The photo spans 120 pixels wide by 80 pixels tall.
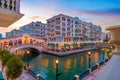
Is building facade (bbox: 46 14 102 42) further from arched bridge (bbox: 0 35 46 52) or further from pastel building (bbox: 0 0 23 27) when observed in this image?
pastel building (bbox: 0 0 23 27)

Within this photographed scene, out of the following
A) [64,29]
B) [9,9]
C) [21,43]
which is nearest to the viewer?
[9,9]

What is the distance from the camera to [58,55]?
3569cm

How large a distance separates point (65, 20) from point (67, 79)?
36274 mm

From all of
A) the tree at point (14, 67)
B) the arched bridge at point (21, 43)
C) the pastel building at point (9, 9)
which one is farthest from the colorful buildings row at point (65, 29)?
the pastel building at point (9, 9)

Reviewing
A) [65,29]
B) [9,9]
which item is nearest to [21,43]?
[65,29]

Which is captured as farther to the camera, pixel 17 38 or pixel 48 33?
pixel 48 33

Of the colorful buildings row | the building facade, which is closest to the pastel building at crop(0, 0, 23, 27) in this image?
the colorful buildings row

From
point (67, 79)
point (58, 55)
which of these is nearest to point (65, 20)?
point (58, 55)

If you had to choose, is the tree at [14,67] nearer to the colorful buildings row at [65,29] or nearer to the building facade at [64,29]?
the colorful buildings row at [65,29]

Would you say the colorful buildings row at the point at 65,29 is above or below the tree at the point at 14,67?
above

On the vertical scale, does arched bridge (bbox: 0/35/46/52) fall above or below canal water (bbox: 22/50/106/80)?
above

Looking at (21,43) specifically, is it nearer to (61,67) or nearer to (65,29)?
(65,29)

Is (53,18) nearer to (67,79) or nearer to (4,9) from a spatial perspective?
(67,79)

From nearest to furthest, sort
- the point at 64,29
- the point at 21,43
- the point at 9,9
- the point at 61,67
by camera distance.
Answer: the point at 9,9 < the point at 61,67 < the point at 21,43 < the point at 64,29
